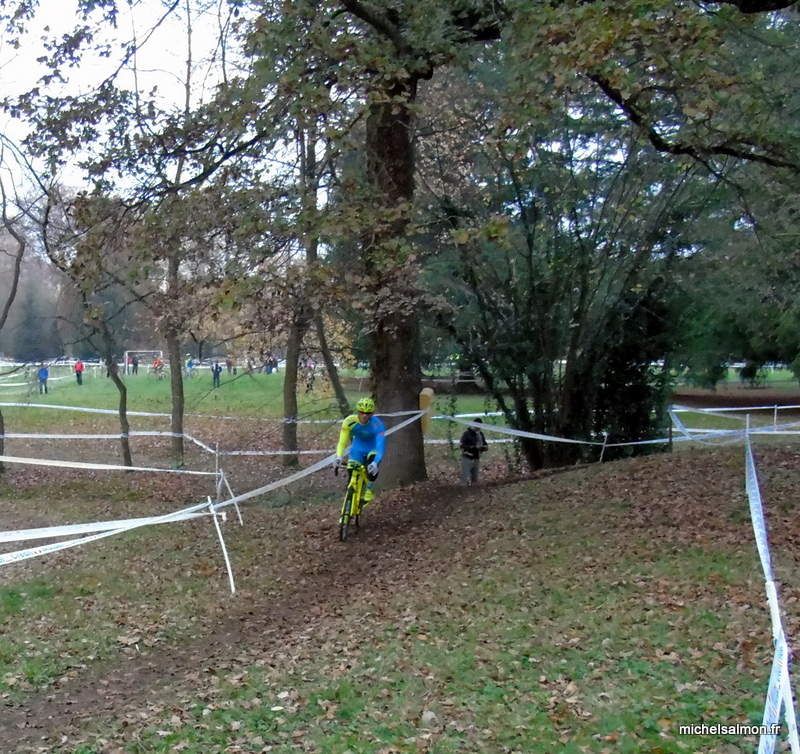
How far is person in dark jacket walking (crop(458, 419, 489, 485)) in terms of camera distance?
14.9 metres

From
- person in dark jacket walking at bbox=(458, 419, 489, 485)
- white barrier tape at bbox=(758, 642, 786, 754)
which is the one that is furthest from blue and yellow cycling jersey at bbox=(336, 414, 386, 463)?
white barrier tape at bbox=(758, 642, 786, 754)

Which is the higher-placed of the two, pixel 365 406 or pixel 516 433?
pixel 365 406

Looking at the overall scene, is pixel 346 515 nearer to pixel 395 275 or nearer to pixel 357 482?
pixel 357 482

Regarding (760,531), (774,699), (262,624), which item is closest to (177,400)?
(262,624)

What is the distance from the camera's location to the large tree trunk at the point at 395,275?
10.7 meters

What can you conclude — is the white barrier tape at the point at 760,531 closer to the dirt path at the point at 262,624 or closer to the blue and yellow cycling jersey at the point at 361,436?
the dirt path at the point at 262,624

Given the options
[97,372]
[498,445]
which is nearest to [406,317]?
[498,445]

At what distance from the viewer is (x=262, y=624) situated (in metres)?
8.31

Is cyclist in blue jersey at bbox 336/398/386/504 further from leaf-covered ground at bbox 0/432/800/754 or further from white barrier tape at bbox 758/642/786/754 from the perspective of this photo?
white barrier tape at bbox 758/642/786/754

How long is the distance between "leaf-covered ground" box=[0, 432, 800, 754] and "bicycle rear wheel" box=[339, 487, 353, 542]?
0.30m

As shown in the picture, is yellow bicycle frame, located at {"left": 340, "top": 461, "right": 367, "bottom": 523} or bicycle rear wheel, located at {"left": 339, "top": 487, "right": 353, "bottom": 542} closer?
yellow bicycle frame, located at {"left": 340, "top": 461, "right": 367, "bottom": 523}

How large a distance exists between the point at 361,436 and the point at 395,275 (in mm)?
2229

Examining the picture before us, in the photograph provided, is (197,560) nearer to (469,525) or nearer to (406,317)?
(469,525)

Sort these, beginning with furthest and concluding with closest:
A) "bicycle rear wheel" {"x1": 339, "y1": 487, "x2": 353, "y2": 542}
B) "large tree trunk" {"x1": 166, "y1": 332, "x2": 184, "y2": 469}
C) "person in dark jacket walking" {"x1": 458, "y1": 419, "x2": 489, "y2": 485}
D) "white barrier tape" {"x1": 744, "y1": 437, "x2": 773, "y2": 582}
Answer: "large tree trunk" {"x1": 166, "y1": 332, "x2": 184, "y2": 469} → "person in dark jacket walking" {"x1": 458, "y1": 419, "x2": 489, "y2": 485} → "bicycle rear wheel" {"x1": 339, "y1": 487, "x2": 353, "y2": 542} → "white barrier tape" {"x1": 744, "y1": 437, "x2": 773, "y2": 582}
